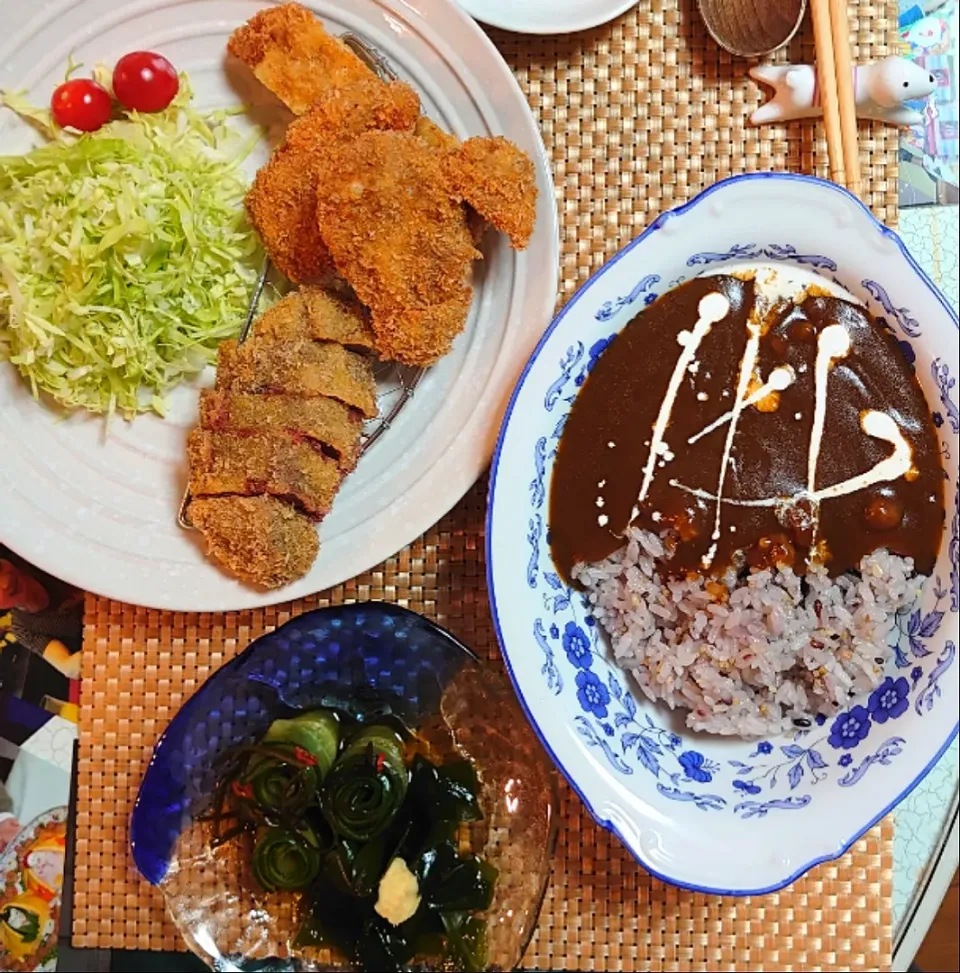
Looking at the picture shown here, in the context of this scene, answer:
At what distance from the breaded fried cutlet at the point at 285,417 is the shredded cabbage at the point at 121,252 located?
21cm

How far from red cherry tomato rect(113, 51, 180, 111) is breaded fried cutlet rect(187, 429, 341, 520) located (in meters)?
0.70

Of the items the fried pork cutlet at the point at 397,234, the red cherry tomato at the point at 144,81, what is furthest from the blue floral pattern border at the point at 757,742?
the red cherry tomato at the point at 144,81

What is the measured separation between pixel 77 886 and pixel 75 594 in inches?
25.4

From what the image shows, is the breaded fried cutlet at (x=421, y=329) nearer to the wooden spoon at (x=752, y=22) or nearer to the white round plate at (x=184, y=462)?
the white round plate at (x=184, y=462)

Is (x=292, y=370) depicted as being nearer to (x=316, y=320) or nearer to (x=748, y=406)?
(x=316, y=320)

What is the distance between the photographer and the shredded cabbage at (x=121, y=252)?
1.83 m

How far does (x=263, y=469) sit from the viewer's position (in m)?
1.75

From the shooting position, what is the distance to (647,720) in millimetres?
1847

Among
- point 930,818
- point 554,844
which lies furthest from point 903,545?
point 554,844

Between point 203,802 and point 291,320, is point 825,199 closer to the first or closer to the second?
point 291,320

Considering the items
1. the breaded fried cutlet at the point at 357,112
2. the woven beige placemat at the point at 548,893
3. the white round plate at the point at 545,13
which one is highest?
the white round plate at the point at 545,13

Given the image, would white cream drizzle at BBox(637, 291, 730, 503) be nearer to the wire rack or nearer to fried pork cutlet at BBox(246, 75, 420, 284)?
the wire rack

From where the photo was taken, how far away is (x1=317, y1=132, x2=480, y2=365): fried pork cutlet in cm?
166

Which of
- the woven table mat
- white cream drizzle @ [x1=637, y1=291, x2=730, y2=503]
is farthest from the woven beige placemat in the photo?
white cream drizzle @ [x1=637, y1=291, x2=730, y2=503]
